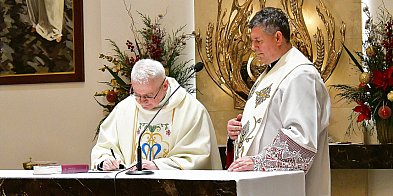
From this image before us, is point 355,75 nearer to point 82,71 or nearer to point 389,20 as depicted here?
point 389,20

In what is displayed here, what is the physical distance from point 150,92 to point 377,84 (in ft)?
6.88

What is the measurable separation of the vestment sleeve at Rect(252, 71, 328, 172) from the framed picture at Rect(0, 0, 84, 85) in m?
4.00

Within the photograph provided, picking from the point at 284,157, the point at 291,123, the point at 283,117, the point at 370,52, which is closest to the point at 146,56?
the point at 370,52

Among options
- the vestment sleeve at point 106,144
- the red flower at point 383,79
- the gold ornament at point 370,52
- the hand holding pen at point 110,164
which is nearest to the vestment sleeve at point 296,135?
the hand holding pen at point 110,164

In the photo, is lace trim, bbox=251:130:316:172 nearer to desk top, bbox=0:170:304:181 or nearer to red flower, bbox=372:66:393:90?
desk top, bbox=0:170:304:181

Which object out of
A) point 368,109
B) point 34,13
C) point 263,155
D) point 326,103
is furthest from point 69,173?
point 34,13

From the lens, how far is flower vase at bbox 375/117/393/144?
673cm

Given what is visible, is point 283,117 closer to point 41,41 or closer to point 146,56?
point 146,56

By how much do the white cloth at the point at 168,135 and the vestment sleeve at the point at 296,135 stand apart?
36.9 inches

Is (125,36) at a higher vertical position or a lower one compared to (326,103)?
higher

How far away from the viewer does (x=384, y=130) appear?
6.77m

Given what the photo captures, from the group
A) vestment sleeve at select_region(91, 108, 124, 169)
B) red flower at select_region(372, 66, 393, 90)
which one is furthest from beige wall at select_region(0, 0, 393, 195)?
vestment sleeve at select_region(91, 108, 124, 169)

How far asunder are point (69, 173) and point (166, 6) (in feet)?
11.8

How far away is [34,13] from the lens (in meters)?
8.42
